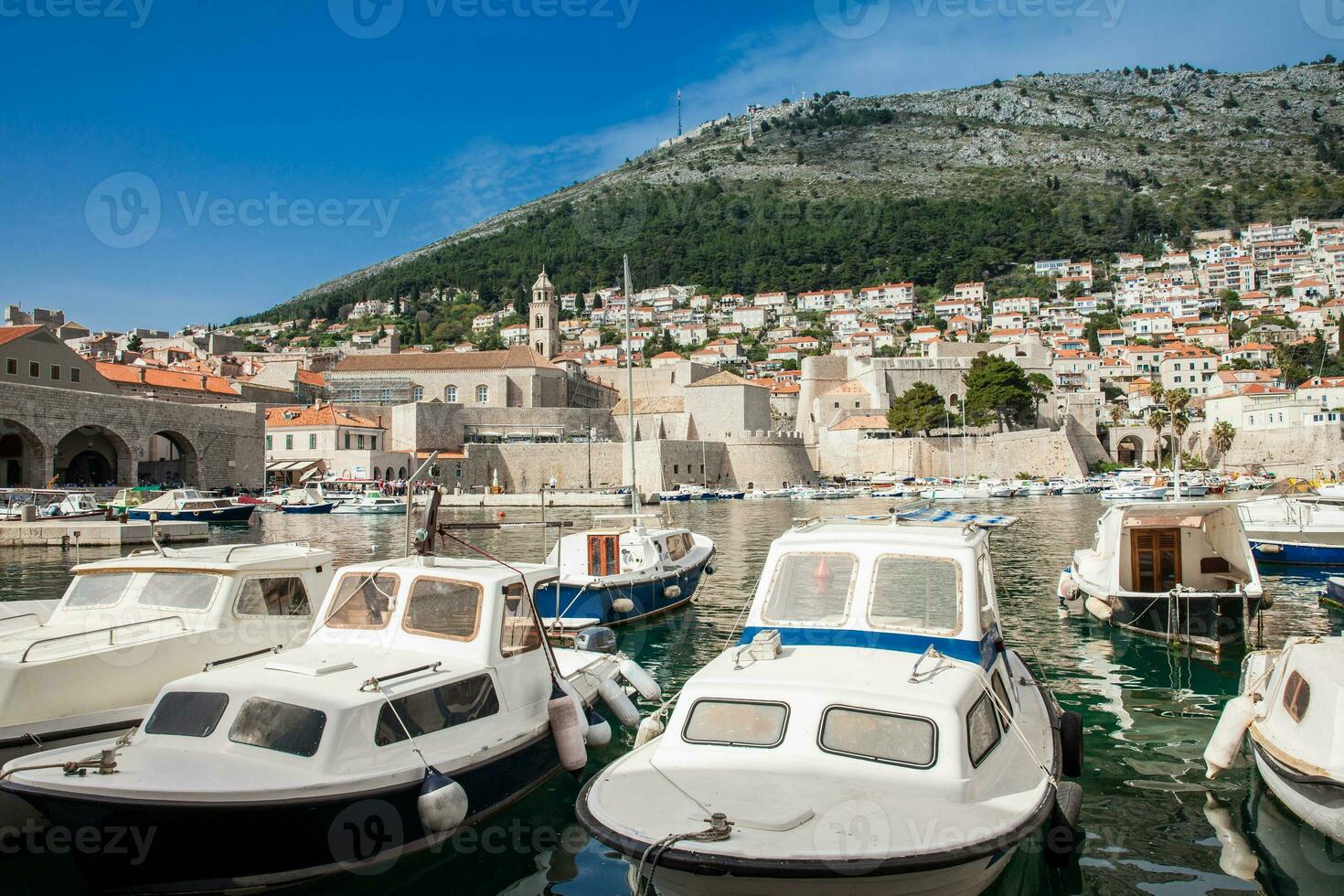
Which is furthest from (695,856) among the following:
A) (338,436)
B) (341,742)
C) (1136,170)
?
(1136,170)

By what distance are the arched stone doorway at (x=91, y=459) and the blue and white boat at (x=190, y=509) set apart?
14.5 ft

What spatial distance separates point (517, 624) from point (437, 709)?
0.98 m

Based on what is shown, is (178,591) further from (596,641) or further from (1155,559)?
(1155,559)

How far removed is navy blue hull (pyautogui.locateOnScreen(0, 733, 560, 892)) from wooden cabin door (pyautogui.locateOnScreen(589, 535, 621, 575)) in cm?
760

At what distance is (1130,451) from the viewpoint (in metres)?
58.6

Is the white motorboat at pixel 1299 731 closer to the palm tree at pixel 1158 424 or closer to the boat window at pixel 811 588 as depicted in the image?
the boat window at pixel 811 588

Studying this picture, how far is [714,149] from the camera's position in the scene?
544 ft

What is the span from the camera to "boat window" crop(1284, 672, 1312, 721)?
16.0 ft

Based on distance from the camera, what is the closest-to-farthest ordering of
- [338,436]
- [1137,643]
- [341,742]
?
[341,742], [1137,643], [338,436]

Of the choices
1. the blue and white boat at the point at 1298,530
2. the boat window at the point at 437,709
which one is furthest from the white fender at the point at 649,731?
the blue and white boat at the point at 1298,530

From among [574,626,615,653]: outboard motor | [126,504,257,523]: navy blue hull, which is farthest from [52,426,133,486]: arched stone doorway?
[574,626,615,653]: outboard motor

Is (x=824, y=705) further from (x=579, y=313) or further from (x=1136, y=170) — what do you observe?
(x=1136, y=170)

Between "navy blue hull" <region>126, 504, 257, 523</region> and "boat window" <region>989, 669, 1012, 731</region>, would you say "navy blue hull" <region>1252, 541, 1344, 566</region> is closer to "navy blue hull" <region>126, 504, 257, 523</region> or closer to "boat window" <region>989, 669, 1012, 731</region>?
"boat window" <region>989, 669, 1012, 731</region>

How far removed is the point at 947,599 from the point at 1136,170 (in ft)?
512
